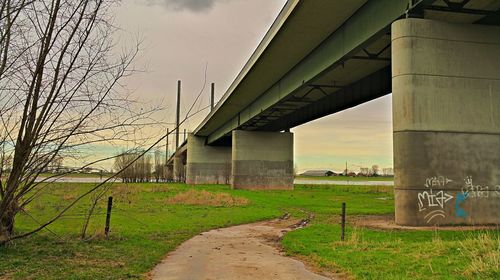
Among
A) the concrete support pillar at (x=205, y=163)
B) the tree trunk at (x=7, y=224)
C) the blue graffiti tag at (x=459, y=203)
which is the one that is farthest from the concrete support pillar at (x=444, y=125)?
the concrete support pillar at (x=205, y=163)

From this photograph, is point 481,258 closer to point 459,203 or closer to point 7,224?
point 459,203

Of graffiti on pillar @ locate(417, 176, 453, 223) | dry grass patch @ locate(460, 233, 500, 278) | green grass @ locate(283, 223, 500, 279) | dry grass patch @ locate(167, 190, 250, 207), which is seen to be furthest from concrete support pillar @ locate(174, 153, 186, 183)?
dry grass patch @ locate(460, 233, 500, 278)

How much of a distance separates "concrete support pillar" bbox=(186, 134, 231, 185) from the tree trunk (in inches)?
2390

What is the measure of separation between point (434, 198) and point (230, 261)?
8.49 meters

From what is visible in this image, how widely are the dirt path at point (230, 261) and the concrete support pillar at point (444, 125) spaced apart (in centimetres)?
511

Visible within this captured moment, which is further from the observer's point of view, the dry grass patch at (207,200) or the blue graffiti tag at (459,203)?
the dry grass patch at (207,200)

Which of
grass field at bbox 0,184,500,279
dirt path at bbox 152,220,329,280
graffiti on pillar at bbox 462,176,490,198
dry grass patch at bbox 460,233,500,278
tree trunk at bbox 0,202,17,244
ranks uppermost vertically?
graffiti on pillar at bbox 462,176,490,198

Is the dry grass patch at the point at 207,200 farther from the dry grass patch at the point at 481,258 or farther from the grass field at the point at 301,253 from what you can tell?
the dry grass patch at the point at 481,258

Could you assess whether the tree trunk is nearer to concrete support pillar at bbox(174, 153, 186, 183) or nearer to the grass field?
the grass field

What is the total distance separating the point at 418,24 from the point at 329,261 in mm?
9928

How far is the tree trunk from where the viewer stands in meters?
8.95

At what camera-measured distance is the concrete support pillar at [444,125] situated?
14906 millimetres

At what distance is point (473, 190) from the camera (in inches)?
600

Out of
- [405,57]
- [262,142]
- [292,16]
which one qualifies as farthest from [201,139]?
[405,57]
